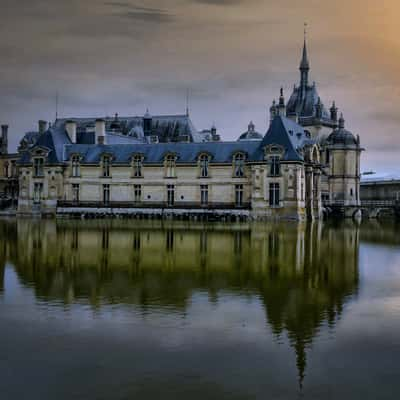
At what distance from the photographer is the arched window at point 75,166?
5309 cm

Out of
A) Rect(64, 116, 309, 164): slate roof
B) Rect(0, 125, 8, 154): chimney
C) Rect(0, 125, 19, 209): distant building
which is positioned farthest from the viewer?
Rect(0, 125, 8, 154): chimney

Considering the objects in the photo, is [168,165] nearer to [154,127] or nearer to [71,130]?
[71,130]

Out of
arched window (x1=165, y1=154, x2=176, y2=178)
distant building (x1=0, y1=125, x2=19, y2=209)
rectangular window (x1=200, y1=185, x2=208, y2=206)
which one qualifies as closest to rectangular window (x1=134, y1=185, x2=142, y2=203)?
arched window (x1=165, y1=154, x2=176, y2=178)

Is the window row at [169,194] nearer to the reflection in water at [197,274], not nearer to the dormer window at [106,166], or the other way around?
the dormer window at [106,166]

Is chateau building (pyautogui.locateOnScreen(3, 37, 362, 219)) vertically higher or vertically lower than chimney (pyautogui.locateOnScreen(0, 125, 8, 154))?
lower

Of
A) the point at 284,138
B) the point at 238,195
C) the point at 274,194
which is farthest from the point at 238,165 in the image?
the point at 284,138

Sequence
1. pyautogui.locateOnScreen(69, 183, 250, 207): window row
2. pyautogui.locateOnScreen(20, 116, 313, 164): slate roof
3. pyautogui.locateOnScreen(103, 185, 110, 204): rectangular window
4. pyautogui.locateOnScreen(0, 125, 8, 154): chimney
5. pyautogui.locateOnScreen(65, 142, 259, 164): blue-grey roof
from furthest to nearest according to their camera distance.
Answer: pyautogui.locateOnScreen(0, 125, 8, 154): chimney < pyautogui.locateOnScreen(103, 185, 110, 204): rectangular window < pyautogui.locateOnScreen(65, 142, 259, 164): blue-grey roof < pyautogui.locateOnScreen(69, 183, 250, 207): window row < pyautogui.locateOnScreen(20, 116, 313, 164): slate roof

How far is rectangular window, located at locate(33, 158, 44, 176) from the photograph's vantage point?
53.5 metres

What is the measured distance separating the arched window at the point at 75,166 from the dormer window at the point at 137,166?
15.5 ft

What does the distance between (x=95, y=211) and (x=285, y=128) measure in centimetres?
1651

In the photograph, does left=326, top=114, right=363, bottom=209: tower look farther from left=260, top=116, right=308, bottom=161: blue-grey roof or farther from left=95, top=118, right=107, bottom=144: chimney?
left=95, top=118, right=107, bottom=144: chimney

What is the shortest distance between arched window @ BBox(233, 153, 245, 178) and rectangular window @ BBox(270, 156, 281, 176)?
2886 mm

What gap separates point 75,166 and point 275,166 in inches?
671

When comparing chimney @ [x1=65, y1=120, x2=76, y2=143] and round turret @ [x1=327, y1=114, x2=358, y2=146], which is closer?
chimney @ [x1=65, y1=120, x2=76, y2=143]
